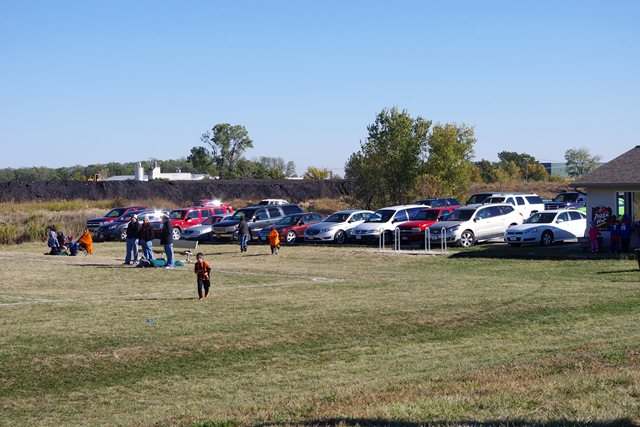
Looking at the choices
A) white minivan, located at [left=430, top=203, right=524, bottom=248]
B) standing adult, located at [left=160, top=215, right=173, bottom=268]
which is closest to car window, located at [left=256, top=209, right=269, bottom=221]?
white minivan, located at [left=430, top=203, right=524, bottom=248]

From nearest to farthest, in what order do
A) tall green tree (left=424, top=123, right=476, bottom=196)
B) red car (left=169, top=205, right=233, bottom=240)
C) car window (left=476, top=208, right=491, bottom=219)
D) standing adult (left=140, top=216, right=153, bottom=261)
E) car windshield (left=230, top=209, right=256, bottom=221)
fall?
standing adult (left=140, top=216, right=153, bottom=261) < car window (left=476, top=208, right=491, bottom=219) < car windshield (left=230, top=209, right=256, bottom=221) < red car (left=169, top=205, right=233, bottom=240) < tall green tree (left=424, top=123, right=476, bottom=196)

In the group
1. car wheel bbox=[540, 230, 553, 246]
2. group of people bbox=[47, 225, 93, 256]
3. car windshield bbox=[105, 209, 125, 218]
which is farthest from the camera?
car windshield bbox=[105, 209, 125, 218]

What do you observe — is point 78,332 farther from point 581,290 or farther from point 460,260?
point 460,260

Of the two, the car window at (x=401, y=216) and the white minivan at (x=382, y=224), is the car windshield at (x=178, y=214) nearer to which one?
the white minivan at (x=382, y=224)

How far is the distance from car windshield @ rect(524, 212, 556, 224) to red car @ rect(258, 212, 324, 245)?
10338 millimetres

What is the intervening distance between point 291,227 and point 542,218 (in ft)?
37.7

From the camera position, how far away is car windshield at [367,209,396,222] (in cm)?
4131

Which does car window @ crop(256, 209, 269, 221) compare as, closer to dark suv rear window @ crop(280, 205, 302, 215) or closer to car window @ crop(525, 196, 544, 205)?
dark suv rear window @ crop(280, 205, 302, 215)

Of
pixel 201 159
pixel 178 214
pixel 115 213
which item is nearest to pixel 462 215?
pixel 178 214

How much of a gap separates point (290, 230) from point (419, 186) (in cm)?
1917

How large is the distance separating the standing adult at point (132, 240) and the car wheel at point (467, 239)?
1302 centimetres

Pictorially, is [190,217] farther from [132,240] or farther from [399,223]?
[132,240]

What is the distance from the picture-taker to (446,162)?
2414 inches

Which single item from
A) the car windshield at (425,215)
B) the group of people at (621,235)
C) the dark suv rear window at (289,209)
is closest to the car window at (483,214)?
the car windshield at (425,215)
